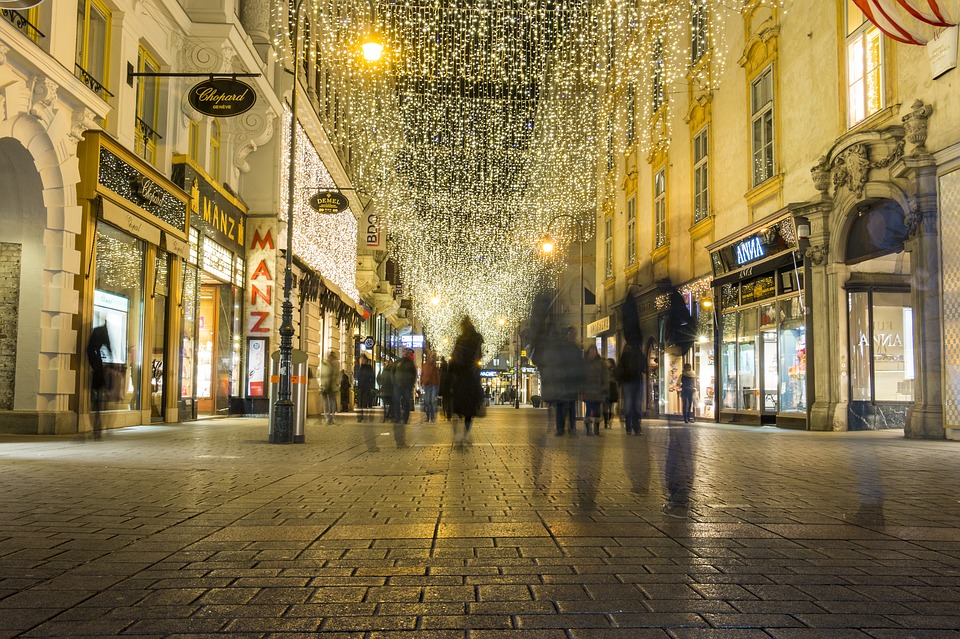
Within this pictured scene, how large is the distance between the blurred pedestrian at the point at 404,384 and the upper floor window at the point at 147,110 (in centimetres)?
768

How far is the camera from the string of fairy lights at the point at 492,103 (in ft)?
78.7

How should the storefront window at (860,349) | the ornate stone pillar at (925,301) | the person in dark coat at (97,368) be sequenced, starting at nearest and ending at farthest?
1. the person in dark coat at (97,368)
2. the ornate stone pillar at (925,301)
3. the storefront window at (860,349)

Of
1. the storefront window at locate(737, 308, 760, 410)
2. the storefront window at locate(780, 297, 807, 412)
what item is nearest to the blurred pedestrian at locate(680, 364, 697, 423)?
the storefront window at locate(737, 308, 760, 410)

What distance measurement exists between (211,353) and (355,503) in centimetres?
1845

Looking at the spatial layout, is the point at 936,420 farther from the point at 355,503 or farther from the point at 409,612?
the point at 409,612

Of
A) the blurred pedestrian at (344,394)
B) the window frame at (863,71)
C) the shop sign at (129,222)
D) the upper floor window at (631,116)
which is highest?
the upper floor window at (631,116)

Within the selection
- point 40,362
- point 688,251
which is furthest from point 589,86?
point 40,362

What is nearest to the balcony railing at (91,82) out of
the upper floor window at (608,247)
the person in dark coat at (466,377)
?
the person in dark coat at (466,377)

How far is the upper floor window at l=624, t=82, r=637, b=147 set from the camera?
3522 centimetres

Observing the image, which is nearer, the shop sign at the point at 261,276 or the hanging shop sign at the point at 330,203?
the hanging shop sign at the point at 330,203

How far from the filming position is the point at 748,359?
23266 millimetres

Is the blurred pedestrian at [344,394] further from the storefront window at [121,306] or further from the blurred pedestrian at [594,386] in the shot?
the blurred pedestrian at [594,386]

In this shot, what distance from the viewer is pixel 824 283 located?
1900 cm

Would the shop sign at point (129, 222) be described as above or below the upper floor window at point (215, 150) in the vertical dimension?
below
